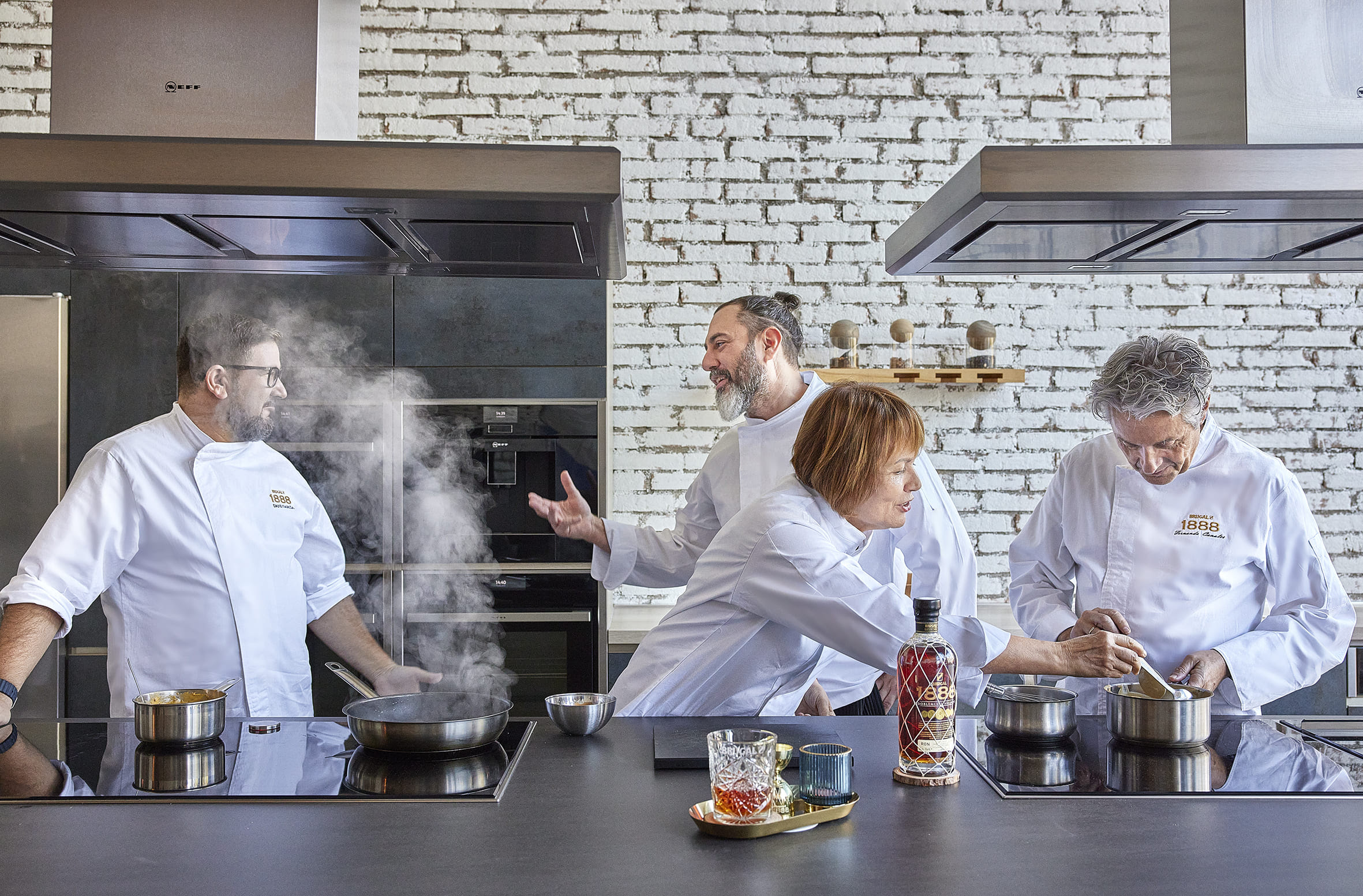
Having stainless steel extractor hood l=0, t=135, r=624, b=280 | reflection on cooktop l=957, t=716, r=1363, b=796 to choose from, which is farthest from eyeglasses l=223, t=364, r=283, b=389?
reflection on cooktop l=957, t=716, r=1363, b=796

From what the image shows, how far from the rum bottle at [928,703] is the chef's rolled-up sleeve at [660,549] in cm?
139

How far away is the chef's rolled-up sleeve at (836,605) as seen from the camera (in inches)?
69.7

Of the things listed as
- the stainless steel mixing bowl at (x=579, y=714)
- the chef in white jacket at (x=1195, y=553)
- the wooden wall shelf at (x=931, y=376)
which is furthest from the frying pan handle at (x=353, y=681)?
the wooden wall shelf at (x=931, y=376)

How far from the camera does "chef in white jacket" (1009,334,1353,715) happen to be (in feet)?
7.14

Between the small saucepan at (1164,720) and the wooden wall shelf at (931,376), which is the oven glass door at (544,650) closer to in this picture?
the wooden wall shelf at (931,376)

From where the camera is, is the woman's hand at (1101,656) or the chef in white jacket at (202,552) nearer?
the woman's hand at (1101,656)

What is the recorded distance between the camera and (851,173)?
405cm

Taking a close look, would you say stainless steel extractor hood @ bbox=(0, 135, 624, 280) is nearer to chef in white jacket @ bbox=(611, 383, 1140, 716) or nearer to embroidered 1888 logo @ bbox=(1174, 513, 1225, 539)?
chef in white jacket @ bbox=(611, 383, 1140, 716)

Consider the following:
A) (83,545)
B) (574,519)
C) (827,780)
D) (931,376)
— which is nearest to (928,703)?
(827,780)

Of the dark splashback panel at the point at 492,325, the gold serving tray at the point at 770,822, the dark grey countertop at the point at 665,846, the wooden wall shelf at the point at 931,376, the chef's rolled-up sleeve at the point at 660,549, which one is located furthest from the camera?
the wooden wall shelf at the point at 931,376

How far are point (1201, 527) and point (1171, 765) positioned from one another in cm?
85

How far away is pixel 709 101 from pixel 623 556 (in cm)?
204

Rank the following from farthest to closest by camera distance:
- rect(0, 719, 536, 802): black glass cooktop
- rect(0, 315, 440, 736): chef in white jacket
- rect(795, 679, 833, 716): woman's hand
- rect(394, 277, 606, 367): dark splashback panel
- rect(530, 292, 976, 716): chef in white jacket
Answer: rect(394, 277, 606, 367): dark splashback panel, rect(530, 292, 976, 716): chef in white jacket, rect(795, 679, 833, 716): woman's hand, rect(0, 315, 440, 736): chef in white jacket, rect(0, 719, 536, 802): black glass cooktop

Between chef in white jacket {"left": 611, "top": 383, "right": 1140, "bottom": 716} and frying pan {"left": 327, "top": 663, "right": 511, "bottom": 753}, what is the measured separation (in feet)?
1.12
